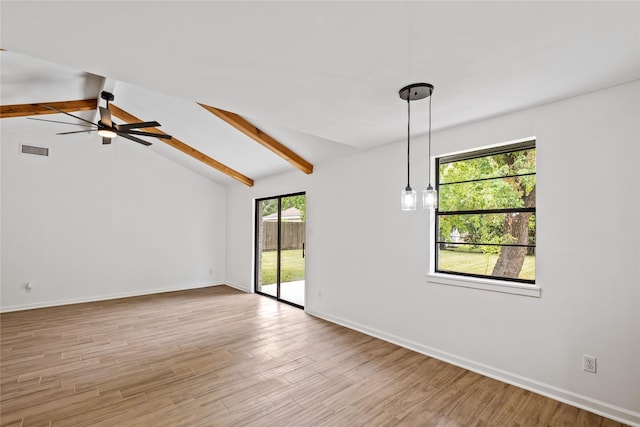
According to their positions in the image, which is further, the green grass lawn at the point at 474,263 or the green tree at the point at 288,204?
the green tree at the point at 288,204

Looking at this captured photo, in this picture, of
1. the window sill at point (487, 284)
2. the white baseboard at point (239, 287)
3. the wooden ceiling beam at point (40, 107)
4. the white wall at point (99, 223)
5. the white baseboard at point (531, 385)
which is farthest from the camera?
the white baseboard at point (239, 287)

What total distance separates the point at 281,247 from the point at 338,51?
14.9 ft

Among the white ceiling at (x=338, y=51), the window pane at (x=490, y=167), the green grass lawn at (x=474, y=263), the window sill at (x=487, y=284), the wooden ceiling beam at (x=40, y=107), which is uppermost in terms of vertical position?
the wooden ceiling beam at (x=40, y=107)

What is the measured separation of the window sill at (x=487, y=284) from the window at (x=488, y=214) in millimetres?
106

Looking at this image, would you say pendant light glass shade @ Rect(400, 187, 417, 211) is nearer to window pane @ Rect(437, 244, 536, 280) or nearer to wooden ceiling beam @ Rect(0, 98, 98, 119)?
window pane @ Rect(437, 244, 536, 280)

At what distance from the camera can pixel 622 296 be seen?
225 centimetres

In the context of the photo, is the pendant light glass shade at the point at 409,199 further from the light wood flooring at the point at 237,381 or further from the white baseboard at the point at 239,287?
the white baseboard at the point at 239,287

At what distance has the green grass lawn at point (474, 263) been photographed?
2.81 meters

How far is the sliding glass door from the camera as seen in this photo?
568 cm

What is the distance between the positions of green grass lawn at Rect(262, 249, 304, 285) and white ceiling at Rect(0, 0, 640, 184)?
10.6 ft

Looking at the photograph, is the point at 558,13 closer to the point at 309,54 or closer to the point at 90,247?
the point at 309,54

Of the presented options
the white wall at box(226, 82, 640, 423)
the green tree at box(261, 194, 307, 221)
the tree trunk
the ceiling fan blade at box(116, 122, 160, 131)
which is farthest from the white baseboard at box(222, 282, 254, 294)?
the tree trunk

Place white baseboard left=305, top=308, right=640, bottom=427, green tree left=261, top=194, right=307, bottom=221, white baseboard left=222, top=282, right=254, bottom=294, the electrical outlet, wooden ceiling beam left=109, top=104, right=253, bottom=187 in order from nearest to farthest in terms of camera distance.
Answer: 1. white baseboard left=305, top=308, right=640, bottom=427
2. the electrical outlet
3. wooden ceiling beam left=109, top=104, right=253, bottom=187
4. green tree left=261, top=194, right=307, bottom=221
5. white baseboard left=222, top=282, right=254, bottom=294

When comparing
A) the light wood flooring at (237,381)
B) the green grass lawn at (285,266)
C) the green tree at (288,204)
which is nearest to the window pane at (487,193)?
the light wood flooring at (237,381)
